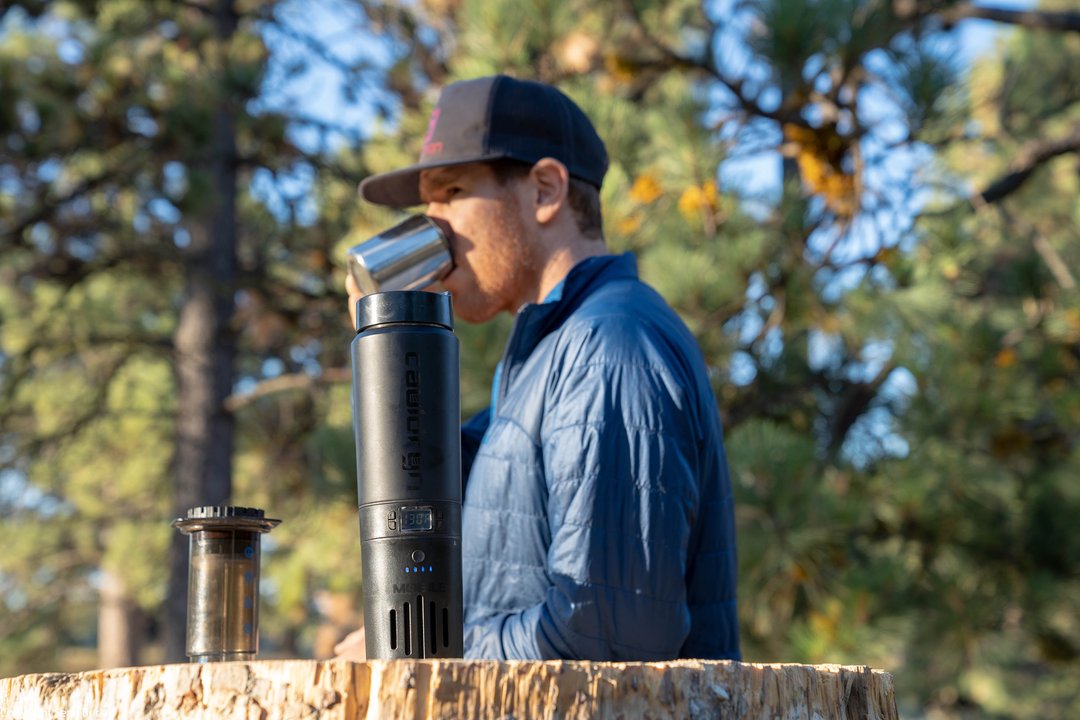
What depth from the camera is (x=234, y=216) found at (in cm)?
753

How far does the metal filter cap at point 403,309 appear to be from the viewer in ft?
3.78

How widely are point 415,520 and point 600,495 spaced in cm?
31

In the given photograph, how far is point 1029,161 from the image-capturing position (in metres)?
4.60

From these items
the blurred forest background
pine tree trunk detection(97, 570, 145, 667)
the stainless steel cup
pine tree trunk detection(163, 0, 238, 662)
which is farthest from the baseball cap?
pine tree trunk detection(97, 570, 145, 667)

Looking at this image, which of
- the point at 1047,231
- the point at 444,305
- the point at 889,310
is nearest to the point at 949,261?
the point at 889,310

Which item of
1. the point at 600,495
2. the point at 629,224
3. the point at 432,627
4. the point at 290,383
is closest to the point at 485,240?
the point at 600,495

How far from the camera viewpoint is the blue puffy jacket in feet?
4.48

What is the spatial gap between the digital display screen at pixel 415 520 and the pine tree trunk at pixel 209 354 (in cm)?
585

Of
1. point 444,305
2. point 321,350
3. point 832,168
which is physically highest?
point 321,350

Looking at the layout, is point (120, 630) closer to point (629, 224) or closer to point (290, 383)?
point (290, 383)

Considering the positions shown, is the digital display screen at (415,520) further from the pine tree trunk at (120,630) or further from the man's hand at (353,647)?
the pine tree trunk at (120,630)

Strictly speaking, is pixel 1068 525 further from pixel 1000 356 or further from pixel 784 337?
pixel 784 337

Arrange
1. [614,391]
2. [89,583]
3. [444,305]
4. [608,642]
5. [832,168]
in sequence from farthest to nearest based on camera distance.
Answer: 1. [89,583]
2. [832,168]
3. [614,391]
4. [608,642]
5. [444,305]

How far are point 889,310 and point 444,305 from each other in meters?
2.90
